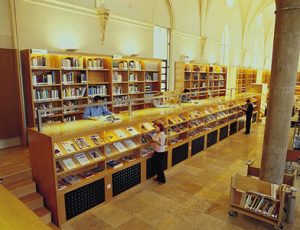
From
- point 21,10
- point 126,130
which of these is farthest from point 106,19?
point 126,130

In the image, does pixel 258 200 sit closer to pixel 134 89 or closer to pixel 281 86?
pixel 281 86

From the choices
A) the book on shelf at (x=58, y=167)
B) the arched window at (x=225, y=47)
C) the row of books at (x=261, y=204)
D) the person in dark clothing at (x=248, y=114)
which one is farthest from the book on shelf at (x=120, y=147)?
the arched window at (x=225, y=47)

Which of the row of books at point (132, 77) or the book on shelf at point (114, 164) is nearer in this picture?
the book on shelf at point (114, 164)

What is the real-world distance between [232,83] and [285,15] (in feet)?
42.2

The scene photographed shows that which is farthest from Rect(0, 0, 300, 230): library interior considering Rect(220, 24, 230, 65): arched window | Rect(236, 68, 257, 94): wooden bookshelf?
Rect(236, 68, 257, 94): wooden bookshelf

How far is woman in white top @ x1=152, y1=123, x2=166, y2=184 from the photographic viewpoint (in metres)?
5.06

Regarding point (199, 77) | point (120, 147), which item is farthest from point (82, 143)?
point (199, 77)

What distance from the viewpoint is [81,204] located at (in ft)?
13.4

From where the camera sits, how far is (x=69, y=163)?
13.1 ft

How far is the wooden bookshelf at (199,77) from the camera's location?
1112cm

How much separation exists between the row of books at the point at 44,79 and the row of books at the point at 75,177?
2.92 metres

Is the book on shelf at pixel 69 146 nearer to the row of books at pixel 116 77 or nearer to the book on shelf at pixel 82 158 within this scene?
the book on shelf at pixel 82 158

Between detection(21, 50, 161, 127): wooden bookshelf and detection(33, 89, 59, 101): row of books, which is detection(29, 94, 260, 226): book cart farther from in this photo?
detection(33, 89, 59, 101): row of books

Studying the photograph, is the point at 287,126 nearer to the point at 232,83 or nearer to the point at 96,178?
the point at 96,178
